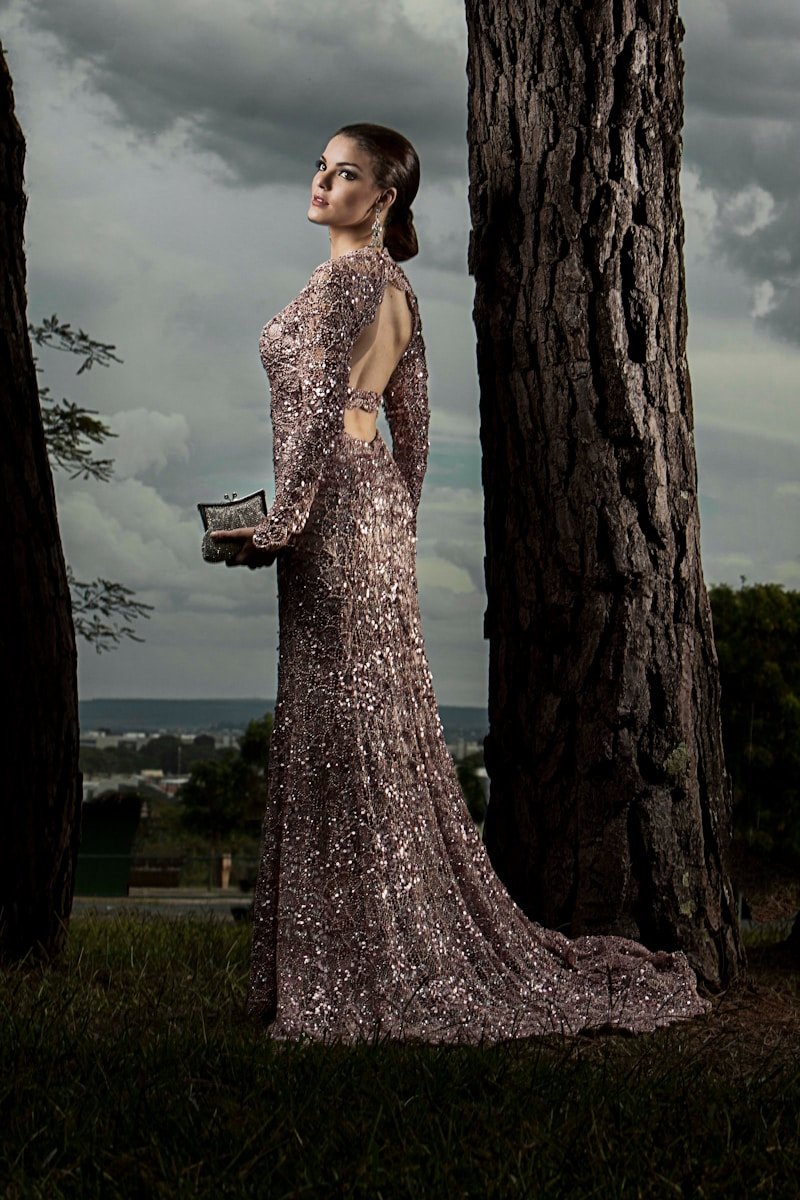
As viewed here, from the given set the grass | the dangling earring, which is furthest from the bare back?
the grass

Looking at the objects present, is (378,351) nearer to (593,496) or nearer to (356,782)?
(593,496)

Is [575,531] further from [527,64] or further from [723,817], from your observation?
[527,64]

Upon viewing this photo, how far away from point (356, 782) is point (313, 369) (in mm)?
1336

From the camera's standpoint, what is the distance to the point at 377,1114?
3.50m

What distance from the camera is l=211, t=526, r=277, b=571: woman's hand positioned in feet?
15.5

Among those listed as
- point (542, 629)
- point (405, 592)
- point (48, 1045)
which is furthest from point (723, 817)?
point (48, 1045)

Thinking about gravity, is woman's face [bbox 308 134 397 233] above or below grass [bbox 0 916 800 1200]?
above

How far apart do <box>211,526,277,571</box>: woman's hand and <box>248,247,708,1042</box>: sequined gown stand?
0.18ft

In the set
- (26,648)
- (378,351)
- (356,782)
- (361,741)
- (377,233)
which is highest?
(377,233)

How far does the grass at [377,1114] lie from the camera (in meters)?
3.15

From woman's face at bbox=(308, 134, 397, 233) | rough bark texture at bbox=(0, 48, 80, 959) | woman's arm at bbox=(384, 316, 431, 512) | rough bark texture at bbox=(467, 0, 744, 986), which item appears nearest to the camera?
woman's face at bbox=(308, 134, 397, 233)

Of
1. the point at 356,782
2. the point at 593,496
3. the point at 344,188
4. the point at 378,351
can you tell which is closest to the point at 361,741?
the point at 356,782

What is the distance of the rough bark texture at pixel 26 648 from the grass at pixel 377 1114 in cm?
117

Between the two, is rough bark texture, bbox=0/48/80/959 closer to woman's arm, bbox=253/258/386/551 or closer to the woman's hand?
the woman's hand
